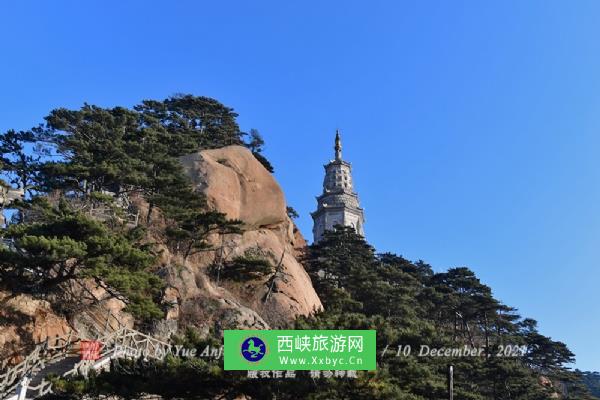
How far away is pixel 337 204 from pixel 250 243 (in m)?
28.3

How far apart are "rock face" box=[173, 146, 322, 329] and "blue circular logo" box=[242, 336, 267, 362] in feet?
31.9

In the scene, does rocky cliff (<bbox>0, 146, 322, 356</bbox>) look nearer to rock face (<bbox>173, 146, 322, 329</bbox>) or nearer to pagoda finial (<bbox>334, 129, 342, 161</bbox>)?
rock face (<bbox>173, 146, 322, 329</bbox>)

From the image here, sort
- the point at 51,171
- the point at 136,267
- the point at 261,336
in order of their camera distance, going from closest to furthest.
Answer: the point at 261,336
the point at 136,267
the point at 51,171

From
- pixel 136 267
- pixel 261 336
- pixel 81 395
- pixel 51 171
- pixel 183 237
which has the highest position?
pixel 51 171

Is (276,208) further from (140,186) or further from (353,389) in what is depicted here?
(353,389)

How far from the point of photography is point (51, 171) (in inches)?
835

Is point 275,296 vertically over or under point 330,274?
under

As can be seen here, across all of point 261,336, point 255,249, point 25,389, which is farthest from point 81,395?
point 255,249

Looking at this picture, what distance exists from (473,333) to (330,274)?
47.0 feet

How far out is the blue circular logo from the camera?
1109 cm

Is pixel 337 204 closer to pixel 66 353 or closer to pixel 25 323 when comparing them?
pixel 25 323

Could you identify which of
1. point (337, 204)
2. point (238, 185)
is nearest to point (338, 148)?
point (337, 204)

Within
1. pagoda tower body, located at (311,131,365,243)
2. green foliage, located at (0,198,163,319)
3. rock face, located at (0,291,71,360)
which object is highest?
pagoda tower body, located at (311,131,365,243)

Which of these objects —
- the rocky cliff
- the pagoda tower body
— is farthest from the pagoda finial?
the rocky cliff
